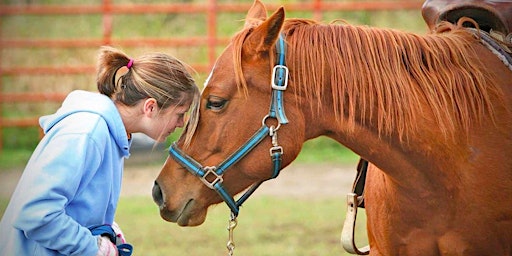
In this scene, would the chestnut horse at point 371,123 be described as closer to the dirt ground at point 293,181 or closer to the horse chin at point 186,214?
the horse chin at point 186,214

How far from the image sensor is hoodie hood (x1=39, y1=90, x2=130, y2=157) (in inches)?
118

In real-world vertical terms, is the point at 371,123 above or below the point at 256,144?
above

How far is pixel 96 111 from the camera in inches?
118

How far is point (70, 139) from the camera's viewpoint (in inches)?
112

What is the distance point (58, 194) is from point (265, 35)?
3.00ft

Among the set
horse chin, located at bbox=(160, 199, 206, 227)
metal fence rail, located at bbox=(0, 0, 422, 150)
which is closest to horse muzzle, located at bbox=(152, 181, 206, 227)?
horse chin, located at bbox=(160, 199, 206, 227)

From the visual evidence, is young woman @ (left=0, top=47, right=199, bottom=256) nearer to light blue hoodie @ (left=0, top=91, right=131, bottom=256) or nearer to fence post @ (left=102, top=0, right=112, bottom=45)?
light blue hoodie @ (left=0, top=91, right=131, bottom=256)

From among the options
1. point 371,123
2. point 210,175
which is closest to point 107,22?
point 210,175

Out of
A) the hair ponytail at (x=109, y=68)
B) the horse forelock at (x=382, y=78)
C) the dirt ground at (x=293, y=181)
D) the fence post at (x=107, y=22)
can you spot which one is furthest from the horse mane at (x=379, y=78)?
the fence post at (x=107, y=22)

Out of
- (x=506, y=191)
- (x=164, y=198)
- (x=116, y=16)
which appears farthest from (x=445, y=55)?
(x=116, y=16)

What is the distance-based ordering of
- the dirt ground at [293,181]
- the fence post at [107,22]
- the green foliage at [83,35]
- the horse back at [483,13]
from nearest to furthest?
the horse back at [483,13], the dirt ground at [293,181], the fence post at [107,22], the green foliage at [83,35]

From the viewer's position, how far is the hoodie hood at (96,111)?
118 inches

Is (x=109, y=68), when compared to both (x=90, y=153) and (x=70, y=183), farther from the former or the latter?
(x=70, y=183)

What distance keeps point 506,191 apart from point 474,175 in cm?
14
